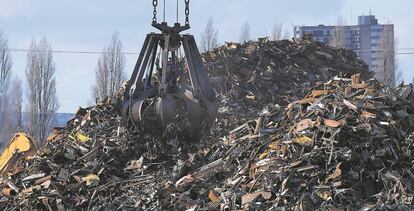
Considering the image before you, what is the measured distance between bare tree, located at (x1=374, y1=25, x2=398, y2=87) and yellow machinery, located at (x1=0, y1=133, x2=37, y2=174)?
21.6m

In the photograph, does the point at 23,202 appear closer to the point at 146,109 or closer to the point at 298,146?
the point at 146,109

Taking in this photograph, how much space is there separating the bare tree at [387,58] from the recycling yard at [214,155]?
21.9 meters

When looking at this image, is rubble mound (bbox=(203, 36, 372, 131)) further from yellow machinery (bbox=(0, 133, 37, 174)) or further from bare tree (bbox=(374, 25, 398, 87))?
bare tree (bbox=(374, 25, 398, 87))

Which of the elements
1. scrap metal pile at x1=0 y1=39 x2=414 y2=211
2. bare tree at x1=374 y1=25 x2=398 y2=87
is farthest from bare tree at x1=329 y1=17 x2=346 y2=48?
scrap metal pile at x1=0 y1=39 x2=414 y2=211

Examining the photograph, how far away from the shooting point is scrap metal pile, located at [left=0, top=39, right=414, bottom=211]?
7.76 m

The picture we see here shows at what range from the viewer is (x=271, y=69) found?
52.2 feet

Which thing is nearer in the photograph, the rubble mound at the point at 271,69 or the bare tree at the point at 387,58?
the rubble mound at the point at 271,69

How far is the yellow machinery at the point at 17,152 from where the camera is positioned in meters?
12.3

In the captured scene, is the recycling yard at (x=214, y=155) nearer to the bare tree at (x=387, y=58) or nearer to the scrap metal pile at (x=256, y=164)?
the scrap metal pile at (x=256, y=164)

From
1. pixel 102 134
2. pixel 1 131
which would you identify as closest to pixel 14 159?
pixel 102 134

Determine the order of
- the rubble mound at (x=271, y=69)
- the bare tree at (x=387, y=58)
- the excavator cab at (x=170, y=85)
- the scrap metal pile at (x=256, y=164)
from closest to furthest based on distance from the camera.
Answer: the scrap metal pile at (x=256, y=164) < the excavator cab at (x=170, y=85) < the rubble mound at (x=271, y=69) < the bare tree at (x=387, y=58)

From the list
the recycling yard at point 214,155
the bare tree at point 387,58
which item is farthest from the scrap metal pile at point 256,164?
the bare tree at point 387,58

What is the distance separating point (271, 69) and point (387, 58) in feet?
58.4

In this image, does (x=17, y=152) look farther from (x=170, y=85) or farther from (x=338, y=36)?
(x=338, y=36)
